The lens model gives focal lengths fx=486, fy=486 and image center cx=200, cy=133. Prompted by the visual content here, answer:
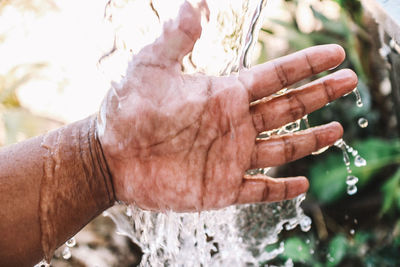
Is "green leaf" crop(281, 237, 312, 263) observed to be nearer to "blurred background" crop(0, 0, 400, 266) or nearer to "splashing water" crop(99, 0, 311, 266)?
"blurred background" crop(0, 0, 400, 266)

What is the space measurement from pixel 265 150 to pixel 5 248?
1113mm

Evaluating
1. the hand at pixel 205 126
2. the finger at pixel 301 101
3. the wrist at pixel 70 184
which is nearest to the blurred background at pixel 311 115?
the finger at pixel 301 101

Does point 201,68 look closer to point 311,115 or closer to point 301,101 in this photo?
point 301,101

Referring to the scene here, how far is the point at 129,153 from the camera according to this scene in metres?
1.96

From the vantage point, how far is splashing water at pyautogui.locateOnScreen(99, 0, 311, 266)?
1.93 metres

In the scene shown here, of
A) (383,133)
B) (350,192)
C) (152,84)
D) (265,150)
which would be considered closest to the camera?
(152,84)

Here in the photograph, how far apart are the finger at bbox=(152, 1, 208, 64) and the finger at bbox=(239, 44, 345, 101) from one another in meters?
0.29

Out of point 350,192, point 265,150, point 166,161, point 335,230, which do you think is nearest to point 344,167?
point 350,192

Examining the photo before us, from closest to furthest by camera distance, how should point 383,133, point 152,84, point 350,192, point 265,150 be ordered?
1. point 152,84
2. point 265,150
3. point 350,192
4. point 383,133

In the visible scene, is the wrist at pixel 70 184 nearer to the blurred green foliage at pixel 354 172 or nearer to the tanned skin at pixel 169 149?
the tanned skin at pixel 169 149

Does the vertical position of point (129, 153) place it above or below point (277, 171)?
above

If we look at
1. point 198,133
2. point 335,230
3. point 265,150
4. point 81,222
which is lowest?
point 335,230

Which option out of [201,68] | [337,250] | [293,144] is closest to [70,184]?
[201,68]

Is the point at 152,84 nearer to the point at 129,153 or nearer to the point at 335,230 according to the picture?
the point at 129,153
